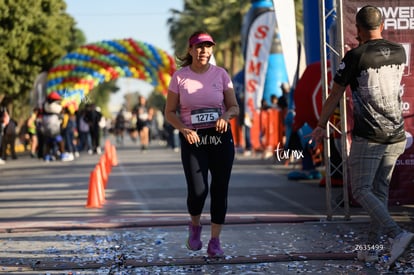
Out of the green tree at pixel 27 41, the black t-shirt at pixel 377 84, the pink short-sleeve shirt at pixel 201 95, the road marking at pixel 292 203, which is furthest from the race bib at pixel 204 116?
the green tree at pixel 27 41

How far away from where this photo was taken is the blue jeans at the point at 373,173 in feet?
21.8

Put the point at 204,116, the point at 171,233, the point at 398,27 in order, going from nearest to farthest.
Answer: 1. the point at 204,116
2. the point at 171,233
3. the point at 398,27

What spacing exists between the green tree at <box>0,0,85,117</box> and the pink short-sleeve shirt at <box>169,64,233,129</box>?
31.6 m

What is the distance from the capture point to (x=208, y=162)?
7.28 metres

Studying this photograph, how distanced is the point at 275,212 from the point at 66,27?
36.0 meters

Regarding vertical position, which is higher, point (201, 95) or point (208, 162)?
point (201, 95)

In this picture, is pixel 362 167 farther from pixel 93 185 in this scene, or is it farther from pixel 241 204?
pixel 93 185

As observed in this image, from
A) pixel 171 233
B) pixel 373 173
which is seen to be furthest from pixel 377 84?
pixel 171 233

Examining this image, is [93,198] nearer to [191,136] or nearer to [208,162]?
[208,162]

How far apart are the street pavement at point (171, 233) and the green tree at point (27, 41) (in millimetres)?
24906

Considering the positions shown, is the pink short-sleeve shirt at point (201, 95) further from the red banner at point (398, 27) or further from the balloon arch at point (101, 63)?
the balloon arch at point (101, 63)

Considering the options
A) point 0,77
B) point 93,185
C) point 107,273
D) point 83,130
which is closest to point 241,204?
point 93,185

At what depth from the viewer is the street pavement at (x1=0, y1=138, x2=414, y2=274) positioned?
7094mm

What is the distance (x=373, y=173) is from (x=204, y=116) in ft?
4.71
